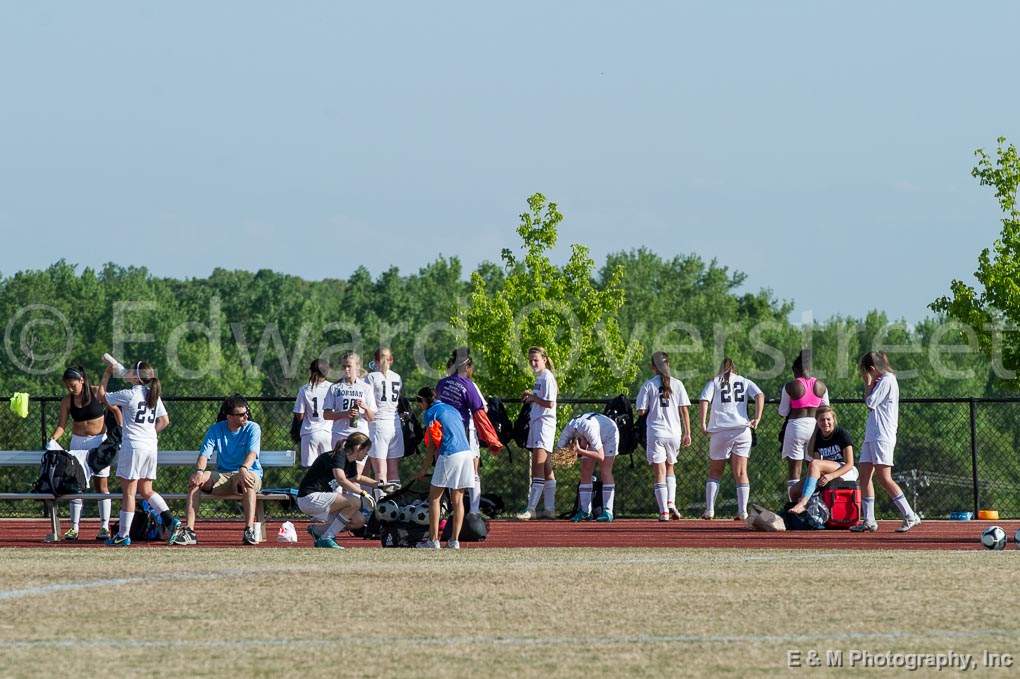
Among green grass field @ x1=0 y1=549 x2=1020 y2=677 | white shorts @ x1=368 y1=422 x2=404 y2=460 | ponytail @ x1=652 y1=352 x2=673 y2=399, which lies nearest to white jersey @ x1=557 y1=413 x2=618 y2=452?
ponytail @ x1=652 y1=352 x2=673 y2=399

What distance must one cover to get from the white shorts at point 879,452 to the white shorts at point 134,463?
24.1ft

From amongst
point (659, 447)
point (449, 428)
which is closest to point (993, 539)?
point (449, 428)

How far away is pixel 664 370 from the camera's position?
61.5ft

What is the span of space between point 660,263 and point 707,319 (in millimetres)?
9033

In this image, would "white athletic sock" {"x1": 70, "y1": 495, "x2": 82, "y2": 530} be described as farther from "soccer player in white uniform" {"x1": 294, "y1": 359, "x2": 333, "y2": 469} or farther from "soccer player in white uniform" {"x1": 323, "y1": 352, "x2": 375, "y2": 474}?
"soccer player in white uniform" {"x1": 323, "y1": 352, "x2": 375, "y2": 474}

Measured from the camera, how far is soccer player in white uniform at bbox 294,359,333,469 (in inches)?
706

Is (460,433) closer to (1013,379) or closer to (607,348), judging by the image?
(1013,379)

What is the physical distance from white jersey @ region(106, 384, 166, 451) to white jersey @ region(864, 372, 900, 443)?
24.1 feet

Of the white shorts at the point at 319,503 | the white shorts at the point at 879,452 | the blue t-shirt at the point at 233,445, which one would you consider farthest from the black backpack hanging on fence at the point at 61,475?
the white shorts at the point at 879,452

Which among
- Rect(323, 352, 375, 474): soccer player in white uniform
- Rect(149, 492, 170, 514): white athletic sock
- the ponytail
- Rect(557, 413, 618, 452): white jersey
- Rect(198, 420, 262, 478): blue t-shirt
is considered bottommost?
Rect(149, 492, 170, 514): white athletic sock

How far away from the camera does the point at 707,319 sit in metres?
105

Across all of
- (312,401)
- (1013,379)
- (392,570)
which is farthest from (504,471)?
(392,570)

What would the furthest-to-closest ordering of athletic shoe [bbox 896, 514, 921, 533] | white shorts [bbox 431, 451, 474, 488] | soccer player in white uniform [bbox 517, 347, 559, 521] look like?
soccer player in white uniform [bbox 517, 347, 559, 521], athletic shoe [bbox 896, 514, 921, 533], white shorts [bbox 431, 451, 474, 488]

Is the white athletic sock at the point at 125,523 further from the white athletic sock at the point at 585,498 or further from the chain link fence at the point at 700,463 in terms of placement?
the white athletic sock at the point at 585,498
